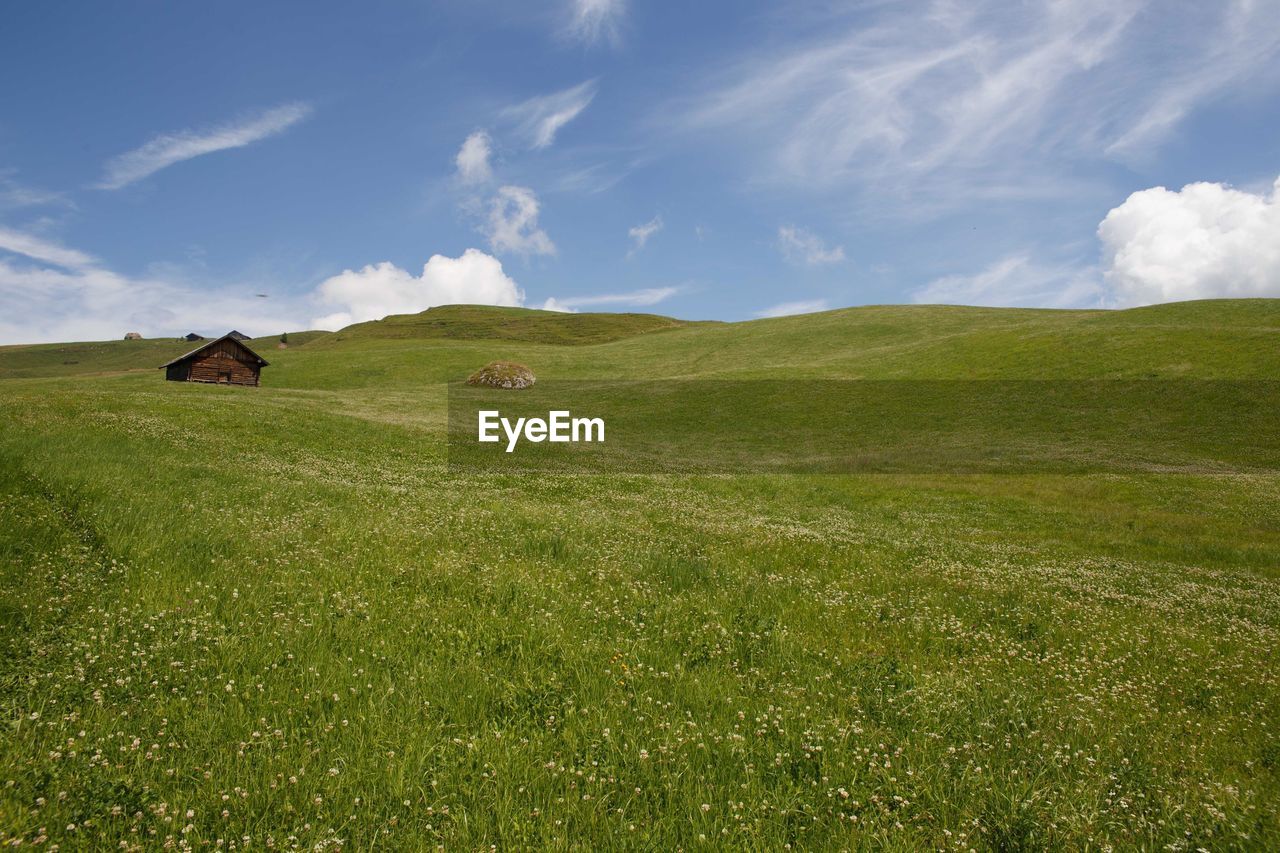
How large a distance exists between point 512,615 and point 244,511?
8.16 meters

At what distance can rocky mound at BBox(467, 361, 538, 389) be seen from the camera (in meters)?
82.4

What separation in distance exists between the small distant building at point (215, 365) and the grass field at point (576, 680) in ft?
226

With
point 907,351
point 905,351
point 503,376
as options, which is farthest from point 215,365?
point 907,351

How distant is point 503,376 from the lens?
83.1 m

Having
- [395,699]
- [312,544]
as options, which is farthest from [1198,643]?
[312,544]

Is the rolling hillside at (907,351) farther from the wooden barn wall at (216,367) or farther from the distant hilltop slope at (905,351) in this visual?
the wooden barn wall at (216,367)

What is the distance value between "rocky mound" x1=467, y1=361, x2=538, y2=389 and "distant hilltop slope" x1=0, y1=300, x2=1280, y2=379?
6582 millimetres

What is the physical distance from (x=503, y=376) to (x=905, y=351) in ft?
169

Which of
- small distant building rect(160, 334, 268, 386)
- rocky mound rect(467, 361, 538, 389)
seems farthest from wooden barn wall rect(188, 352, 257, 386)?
rocky mound rect(467, 361, 538, 389)

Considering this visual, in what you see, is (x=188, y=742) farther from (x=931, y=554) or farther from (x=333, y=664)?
(x=931, y=554)

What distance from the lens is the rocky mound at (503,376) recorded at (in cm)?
8238

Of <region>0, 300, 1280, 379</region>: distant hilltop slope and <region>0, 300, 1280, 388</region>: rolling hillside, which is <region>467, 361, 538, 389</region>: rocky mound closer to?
<region>0, 300, 1280, 379</region>: distant hilltop slope

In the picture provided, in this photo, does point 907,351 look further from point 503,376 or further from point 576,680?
point 576,680

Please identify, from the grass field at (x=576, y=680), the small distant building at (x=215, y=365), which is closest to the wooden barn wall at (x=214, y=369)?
the small distant building at (x=215, y=365)
